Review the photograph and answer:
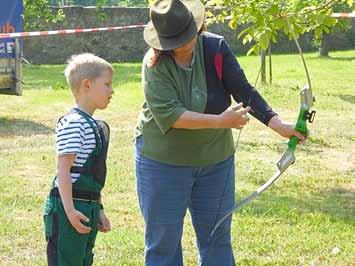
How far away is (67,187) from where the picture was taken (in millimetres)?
3848

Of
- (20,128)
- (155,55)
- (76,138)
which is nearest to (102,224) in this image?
(76,138)

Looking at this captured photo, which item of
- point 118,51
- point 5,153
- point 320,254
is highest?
point 320,254

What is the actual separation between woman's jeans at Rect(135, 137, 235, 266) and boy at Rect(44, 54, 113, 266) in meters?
0.24

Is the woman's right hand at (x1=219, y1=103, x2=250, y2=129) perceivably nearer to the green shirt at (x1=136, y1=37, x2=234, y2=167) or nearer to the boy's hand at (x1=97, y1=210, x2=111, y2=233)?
the green shirt at (x1=136, y1=37, x2=234, y2=167)

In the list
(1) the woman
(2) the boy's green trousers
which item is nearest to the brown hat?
(1) the woman

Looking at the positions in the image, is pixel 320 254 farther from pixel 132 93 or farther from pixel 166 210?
pixel 132 93

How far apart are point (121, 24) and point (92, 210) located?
23.4 m

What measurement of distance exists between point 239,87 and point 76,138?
2.65 ft

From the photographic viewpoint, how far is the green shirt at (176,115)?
3.86 metres

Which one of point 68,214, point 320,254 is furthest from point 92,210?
point 320,254

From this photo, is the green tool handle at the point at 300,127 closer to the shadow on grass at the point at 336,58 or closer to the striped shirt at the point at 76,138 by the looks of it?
the striped shirt at the point at 76,138

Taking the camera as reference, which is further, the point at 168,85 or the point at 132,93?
the point at 132,93

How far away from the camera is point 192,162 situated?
13.2ft

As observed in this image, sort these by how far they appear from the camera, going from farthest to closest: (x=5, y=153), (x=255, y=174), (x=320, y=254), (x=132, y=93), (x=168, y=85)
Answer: (x=132, y=93)
(x=5, y=153)
(x=255, y=174)
(x=320, y=254)
(x=168, y=85)
